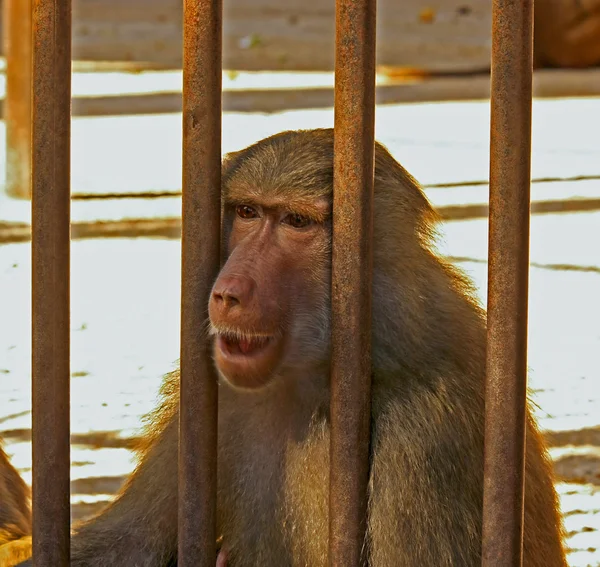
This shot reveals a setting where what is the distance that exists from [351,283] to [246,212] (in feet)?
2.51

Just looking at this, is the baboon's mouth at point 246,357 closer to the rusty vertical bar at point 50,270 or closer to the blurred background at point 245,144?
the rusty vertical bar at point 50,270

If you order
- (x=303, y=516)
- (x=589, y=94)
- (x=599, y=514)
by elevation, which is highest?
(x=589, y=94)

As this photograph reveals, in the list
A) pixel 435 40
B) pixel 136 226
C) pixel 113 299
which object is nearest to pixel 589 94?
pixel 435 40

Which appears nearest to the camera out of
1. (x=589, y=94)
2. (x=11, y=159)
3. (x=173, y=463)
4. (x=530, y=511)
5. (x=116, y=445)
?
(x=530, y=511)

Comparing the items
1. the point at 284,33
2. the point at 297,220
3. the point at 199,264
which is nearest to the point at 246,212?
the point at 297,220

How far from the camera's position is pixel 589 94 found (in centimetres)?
1209

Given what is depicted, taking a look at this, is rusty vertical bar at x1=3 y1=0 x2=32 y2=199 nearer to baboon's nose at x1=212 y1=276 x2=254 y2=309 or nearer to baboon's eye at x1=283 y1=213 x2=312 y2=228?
baboon's eye at x1=283 y1=213 x2=312 y2=228

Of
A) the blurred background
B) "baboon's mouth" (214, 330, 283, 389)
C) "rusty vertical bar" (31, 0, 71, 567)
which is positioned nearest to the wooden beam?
the blurred background

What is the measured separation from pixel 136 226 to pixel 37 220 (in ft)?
18.4

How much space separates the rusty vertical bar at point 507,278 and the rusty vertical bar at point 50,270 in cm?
79

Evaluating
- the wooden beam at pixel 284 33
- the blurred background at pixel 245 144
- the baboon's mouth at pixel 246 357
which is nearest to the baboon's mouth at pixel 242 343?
the baboon's mouth at pixel 246 357

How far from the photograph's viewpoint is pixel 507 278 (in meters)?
2.17

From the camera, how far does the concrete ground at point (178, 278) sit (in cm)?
492

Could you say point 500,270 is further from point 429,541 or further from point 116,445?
point 116,445
